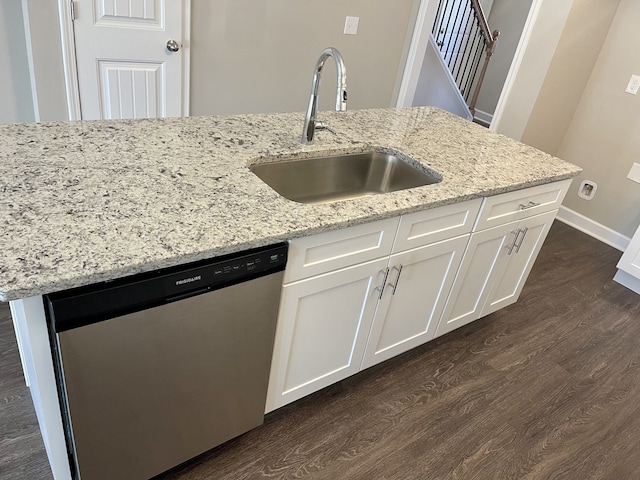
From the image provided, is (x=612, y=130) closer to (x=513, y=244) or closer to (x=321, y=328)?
(x=513, y=244)

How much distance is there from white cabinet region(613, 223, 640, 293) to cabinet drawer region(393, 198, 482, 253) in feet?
6.00

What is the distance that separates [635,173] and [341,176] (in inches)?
107

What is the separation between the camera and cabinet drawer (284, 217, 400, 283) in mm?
1386

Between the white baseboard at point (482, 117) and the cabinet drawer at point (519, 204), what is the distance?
4004mm

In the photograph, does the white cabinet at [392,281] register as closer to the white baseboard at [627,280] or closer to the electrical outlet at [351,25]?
the white baseboard at [627,280]

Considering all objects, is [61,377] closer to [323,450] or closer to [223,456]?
[223,456]

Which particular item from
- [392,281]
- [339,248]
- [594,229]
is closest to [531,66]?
[594,229]

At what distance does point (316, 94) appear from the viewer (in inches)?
67.6

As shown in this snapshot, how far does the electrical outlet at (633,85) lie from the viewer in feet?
11.1

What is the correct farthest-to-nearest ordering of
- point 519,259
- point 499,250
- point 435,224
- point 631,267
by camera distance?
point 631,267 → point 519,259 → point 499,250 → point 435,224

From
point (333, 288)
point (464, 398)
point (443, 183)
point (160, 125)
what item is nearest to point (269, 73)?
point (160, 125)

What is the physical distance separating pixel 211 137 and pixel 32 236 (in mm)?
839

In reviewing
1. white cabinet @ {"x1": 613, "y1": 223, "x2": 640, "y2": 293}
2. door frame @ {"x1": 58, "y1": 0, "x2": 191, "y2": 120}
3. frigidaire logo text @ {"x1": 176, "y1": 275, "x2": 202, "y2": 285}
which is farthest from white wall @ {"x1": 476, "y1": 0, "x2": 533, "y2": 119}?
frigidaire logo text @ {"x1": 176, "y1": 275, "x2": 202, "y2": 285}

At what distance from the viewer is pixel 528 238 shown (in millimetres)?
2271
